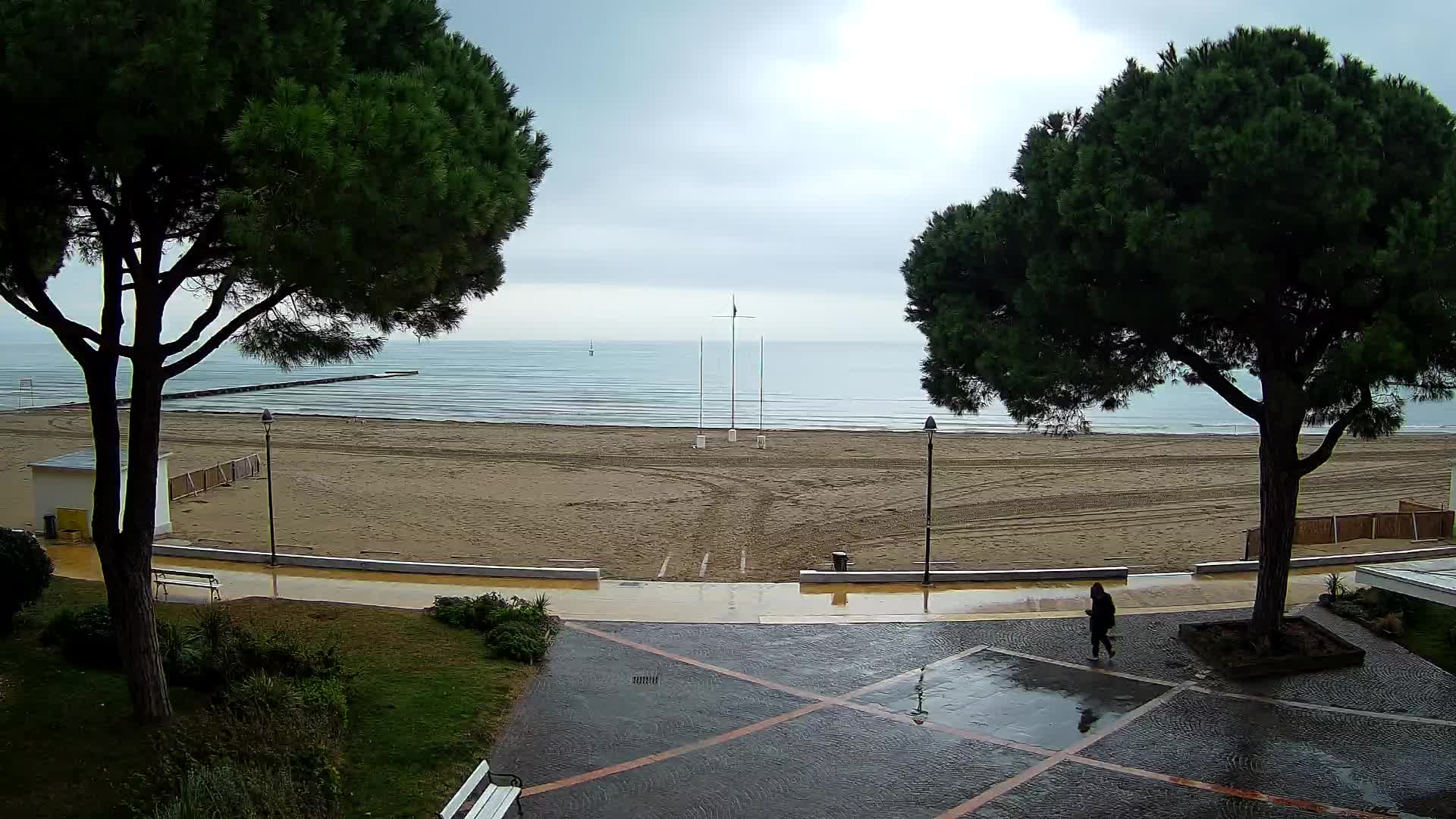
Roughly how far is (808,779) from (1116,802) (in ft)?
9.10

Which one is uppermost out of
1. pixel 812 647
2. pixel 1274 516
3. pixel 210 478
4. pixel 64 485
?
pixel 1274 516

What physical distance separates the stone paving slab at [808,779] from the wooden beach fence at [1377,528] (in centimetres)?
1464

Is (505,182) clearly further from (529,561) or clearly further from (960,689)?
(529,561)

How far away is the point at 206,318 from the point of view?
28.8 ft

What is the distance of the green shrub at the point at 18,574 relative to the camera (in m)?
11.0

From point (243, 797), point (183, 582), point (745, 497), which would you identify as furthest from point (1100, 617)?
point (745, 497)

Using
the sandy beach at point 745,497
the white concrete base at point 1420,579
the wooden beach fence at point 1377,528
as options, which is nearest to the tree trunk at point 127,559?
the sandy beach at point 745,497

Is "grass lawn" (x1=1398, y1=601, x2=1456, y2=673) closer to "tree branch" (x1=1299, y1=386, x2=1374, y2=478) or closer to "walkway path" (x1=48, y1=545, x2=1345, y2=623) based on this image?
"walkway path" (x1=48, y1=545, x2=1345, y2=623)

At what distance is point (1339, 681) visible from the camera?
11.8 metres

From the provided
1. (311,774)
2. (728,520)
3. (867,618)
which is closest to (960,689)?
(867,618)

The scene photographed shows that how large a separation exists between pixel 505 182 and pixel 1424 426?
6930cm

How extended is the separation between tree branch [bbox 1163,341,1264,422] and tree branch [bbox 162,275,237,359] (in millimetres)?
10724

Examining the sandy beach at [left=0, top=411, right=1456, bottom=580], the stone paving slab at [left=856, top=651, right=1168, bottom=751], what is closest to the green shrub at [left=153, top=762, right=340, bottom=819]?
the stone paving slab at [left=856, top=651, right=1168, bottom=751]

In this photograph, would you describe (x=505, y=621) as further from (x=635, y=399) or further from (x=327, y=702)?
(x=635, y=399)
